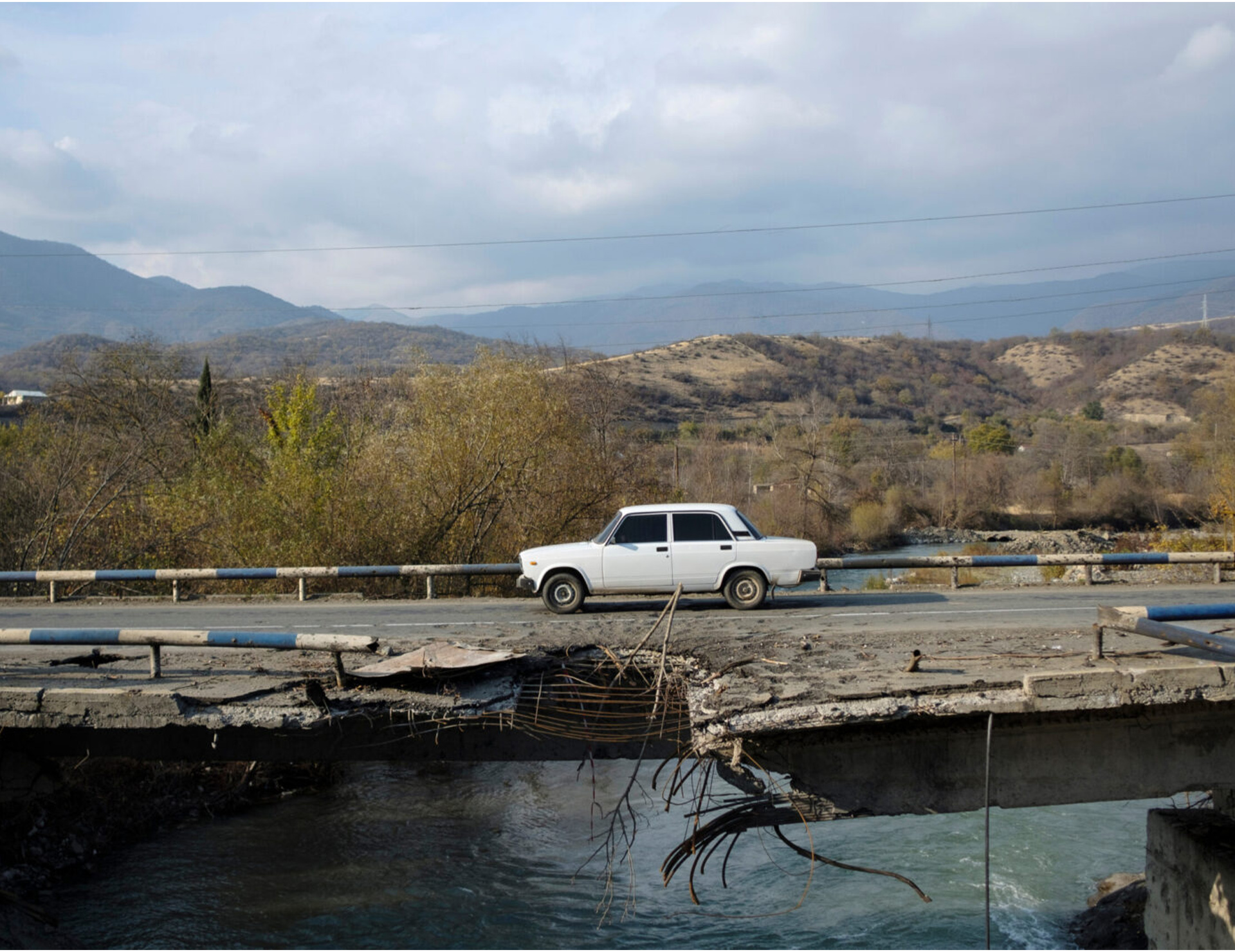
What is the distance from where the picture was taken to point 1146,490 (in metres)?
68.9

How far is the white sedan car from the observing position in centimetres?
1466

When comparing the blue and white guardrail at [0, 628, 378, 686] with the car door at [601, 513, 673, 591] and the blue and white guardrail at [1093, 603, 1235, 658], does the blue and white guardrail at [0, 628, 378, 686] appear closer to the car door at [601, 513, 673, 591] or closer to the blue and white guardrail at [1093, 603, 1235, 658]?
the car door at [601, 513, 673, 591]

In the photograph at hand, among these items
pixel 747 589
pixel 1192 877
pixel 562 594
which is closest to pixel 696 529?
pixel 747 589

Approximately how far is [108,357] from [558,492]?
19.8 metres

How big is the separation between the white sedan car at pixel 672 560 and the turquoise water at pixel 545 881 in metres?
3.25

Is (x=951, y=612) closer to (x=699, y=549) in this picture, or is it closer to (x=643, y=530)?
(x=699, y=549)

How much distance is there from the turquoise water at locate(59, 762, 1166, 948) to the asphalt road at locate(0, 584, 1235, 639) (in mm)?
2744

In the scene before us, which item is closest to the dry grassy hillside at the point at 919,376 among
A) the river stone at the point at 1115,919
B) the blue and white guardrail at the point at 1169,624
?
the river stone at the point at 1115,919

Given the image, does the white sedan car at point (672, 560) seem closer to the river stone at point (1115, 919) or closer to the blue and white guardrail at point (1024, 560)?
the blue and white guardrail at point (1024, 560)

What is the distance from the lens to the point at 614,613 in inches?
581

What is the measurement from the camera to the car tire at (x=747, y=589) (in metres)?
14.8

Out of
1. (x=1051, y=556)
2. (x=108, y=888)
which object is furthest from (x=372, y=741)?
(x=1051, y=556)

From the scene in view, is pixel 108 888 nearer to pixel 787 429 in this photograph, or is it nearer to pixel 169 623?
pixel 169 623

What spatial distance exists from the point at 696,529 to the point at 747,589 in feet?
4.13
